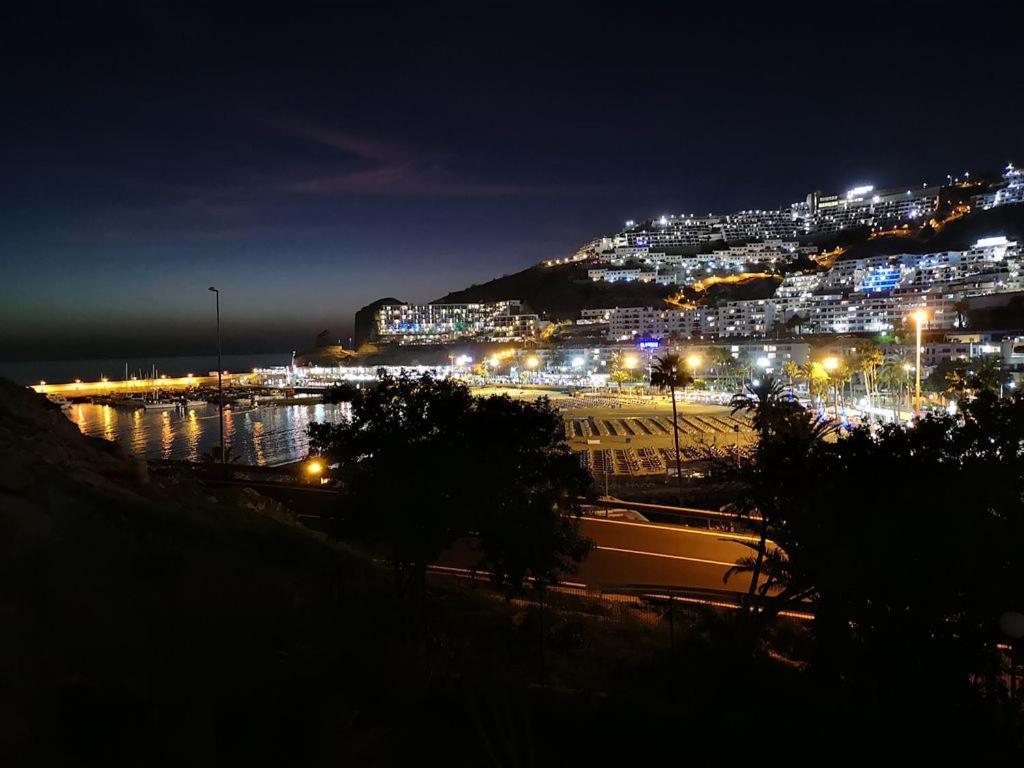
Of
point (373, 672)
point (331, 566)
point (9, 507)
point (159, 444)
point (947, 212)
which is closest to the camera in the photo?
point (373, 672)

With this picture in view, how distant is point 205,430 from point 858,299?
405 feet

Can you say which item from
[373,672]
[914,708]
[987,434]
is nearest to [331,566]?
[373,672]

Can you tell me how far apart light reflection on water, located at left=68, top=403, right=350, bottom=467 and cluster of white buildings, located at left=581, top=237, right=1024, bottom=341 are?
278 ft

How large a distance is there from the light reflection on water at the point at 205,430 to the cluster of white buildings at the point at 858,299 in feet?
278

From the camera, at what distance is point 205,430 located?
81.9 metres

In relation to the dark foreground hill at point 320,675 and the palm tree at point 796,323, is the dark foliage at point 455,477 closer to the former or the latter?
the dark foreground hill at point 320,675

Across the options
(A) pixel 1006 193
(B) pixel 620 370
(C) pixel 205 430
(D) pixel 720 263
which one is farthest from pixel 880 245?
(C) pixel 205 430

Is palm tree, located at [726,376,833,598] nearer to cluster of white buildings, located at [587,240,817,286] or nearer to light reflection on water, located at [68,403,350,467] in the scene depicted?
light reflection on water, located at [68,403,350,467]

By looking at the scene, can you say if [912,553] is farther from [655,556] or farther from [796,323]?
[796,323]

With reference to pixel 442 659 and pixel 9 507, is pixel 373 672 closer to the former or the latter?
pixel 442 659

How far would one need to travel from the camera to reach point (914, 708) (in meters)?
7.40

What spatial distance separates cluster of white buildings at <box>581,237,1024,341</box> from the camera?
395 feet

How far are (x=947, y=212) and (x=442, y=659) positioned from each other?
221 m

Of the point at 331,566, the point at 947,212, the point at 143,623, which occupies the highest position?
the point at 947,212
